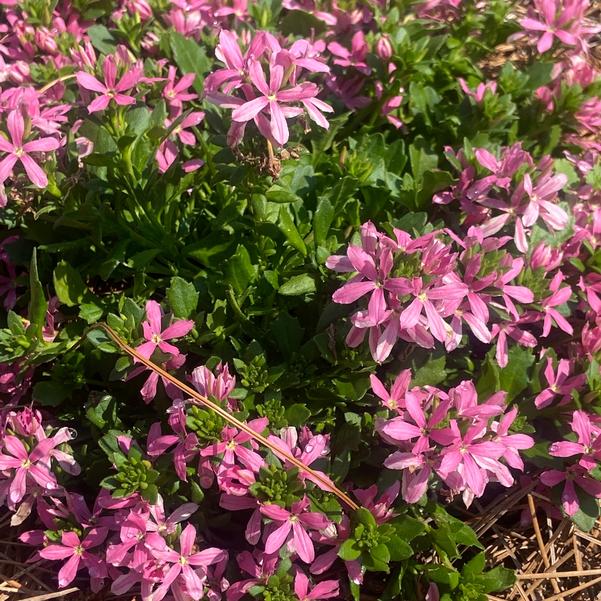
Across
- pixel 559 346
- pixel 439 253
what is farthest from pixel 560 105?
pixel 439 253

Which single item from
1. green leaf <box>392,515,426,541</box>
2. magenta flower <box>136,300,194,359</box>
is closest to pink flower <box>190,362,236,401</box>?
magenta flower <box>136,300,194,359</box>

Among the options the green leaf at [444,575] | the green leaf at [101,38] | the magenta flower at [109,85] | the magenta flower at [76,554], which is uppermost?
the magenta flower at [109,85]

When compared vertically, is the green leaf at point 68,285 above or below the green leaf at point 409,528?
above

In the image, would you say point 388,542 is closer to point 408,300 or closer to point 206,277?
point 408,300

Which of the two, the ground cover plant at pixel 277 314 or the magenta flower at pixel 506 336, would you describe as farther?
the magenta flower at pixel 506 336

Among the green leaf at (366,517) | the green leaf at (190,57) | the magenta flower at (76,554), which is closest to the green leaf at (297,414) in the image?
the green leaf at (366,517)

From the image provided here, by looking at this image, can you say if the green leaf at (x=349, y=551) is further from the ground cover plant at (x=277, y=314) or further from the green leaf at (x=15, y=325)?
the green leaf at (x=15, y=325)
